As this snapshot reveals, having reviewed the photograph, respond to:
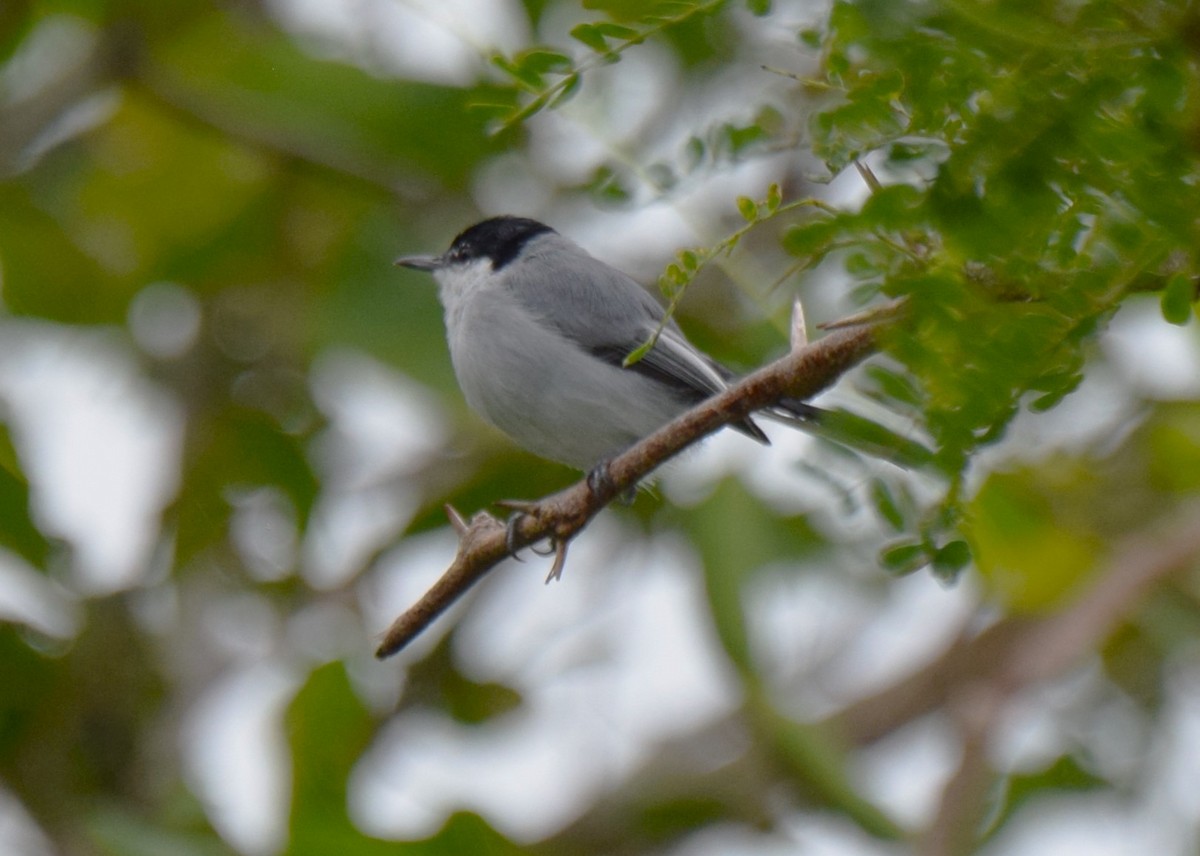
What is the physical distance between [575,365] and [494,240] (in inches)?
28.6

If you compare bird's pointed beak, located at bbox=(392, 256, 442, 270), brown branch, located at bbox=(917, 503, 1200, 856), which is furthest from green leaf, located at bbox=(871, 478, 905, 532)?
bird's pointed beak, located at bbox=(392, 256, 442, 270)

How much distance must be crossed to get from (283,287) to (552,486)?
1.07 m

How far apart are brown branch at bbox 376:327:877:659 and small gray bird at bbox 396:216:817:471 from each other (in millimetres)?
1241

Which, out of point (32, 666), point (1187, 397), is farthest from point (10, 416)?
point (1187, 397)

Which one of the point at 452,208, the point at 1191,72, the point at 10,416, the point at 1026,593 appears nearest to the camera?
the point at 1191,72

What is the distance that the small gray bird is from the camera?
112 inches

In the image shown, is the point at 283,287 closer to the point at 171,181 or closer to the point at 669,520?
the point at 171,181

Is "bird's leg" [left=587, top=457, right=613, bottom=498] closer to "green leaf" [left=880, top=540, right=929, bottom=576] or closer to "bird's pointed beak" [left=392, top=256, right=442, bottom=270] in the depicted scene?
"green leaf" [left=880, top=540, right=929, bottom=576]

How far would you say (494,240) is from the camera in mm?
3537

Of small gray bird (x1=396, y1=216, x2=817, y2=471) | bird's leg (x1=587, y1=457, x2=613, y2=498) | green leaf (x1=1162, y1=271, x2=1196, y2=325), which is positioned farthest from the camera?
small gray bird (x1=396, y1=216, x2=817, y2=471)

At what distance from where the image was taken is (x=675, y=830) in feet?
11.5

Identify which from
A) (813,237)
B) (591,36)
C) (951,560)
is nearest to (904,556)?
(951,560)

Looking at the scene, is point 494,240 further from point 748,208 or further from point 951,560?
point 951,560

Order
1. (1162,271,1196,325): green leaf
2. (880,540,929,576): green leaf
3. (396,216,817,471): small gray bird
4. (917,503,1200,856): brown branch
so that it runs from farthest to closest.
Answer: (396,216,817,471): small gray bird, (917,503,1200,856): brown branch, (880,540,929,576): green leaf, (1162,271,1196,325): green leaf
